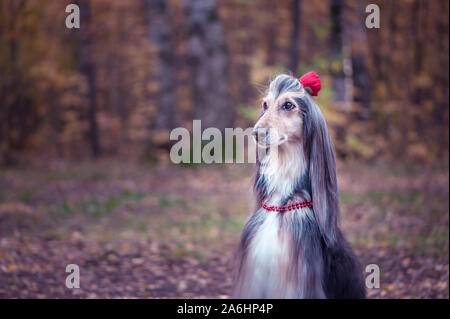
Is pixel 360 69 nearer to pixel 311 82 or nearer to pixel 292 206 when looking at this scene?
pixel 311 82

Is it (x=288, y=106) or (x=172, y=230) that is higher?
(x=288, y=106)

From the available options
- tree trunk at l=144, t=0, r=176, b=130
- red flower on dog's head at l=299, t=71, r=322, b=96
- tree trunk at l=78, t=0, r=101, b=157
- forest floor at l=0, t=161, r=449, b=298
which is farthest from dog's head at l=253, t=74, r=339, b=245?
tree trunk at l=78, t=0, r=101, b=157

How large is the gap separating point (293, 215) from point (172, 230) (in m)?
5.50

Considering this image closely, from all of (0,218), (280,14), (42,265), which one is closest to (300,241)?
(42,265)

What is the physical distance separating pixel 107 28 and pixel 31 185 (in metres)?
10.7

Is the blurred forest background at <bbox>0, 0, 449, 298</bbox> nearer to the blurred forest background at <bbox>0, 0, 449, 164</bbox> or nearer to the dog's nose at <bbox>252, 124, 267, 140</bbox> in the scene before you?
the blurred forest background at <bbox>0, 0, 449, 164</bbox>

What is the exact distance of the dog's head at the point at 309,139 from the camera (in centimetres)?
322

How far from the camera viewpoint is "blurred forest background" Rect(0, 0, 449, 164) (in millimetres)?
13789

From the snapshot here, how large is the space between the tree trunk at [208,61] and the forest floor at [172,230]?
1944 mm

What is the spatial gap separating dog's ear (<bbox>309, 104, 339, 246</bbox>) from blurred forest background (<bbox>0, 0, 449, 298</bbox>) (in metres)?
0.75

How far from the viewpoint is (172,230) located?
27.7 feet

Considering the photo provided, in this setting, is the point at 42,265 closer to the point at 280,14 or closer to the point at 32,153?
the point at 32,153

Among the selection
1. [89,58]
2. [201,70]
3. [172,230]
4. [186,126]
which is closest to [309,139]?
[172,230]
